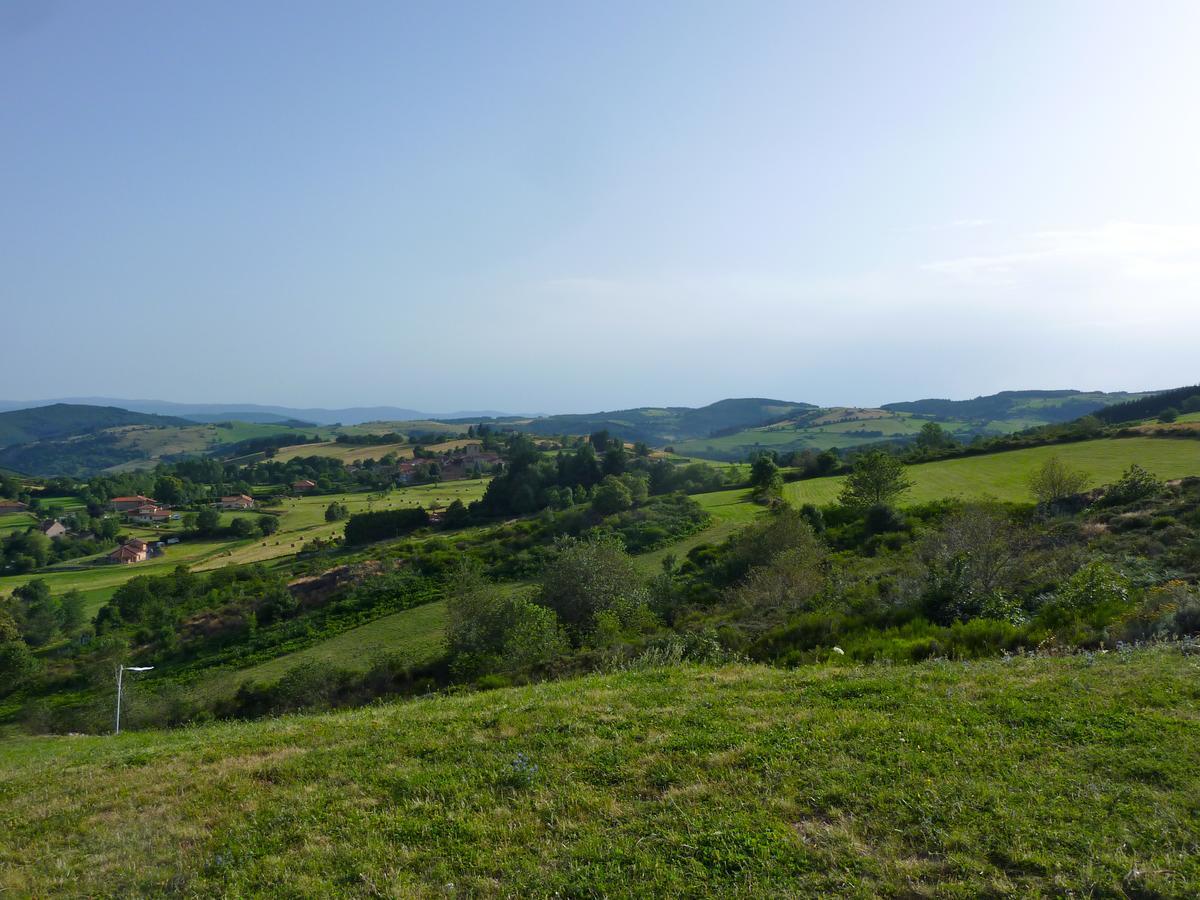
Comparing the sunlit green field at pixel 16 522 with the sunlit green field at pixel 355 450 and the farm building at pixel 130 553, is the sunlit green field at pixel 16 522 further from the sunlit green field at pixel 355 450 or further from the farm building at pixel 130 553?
the sunlit green field at pixel 355 450

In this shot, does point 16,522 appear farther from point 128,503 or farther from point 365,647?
point 365,647

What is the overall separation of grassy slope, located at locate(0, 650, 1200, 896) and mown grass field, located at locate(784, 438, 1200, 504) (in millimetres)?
36621

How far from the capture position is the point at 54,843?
7102 mm

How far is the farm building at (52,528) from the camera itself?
90.3 m

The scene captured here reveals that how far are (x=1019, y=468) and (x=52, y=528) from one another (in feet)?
429

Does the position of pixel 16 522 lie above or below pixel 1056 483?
below

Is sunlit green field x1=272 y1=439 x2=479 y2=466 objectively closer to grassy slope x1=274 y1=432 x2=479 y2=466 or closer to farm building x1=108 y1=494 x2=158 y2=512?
grassy slope x1=274 y1=432 x2=479 y2=466

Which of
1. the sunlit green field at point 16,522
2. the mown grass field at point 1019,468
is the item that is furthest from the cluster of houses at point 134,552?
the mown grass field at point 1019,468

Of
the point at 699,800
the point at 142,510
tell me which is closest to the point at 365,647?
the point at 699,800

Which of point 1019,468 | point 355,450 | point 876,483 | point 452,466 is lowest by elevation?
point 452,466

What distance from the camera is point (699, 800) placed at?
627 cm

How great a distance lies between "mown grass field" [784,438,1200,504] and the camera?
41812 mm

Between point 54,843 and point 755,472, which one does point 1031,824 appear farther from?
point 755,472

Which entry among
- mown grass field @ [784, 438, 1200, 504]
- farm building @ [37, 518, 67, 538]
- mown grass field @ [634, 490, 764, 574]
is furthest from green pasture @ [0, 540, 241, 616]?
mown grass field @ [784, 438, 1200, 504]
